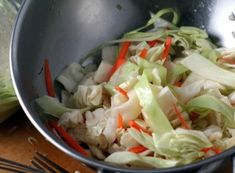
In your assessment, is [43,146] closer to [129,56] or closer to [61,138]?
[61,138]

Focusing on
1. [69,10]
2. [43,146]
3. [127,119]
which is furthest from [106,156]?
[69,10]

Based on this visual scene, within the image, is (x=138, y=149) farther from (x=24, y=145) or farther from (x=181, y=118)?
(x=24, y=145)

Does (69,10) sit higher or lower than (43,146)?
higher

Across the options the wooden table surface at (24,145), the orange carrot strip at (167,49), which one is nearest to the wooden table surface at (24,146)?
the wooden table surface at (24,145)

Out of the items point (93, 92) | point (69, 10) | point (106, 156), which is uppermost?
point (69, 10)

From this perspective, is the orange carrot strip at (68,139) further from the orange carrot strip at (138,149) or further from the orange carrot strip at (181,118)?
the orange carrot strip at (181,118)
